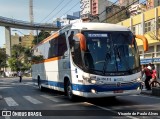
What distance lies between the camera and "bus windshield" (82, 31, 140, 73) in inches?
524

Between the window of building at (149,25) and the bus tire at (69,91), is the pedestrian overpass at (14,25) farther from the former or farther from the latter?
the bus tire at (69,91)

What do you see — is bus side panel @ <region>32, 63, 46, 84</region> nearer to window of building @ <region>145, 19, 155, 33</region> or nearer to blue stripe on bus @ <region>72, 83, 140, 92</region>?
blue stripe on bus @ <region>72, 83, 140, 92</region>

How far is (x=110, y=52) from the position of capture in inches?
535

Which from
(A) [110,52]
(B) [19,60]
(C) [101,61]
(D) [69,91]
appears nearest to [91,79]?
(C) [101,61]

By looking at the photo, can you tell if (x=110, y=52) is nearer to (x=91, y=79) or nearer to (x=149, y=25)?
(x=91, y=79)

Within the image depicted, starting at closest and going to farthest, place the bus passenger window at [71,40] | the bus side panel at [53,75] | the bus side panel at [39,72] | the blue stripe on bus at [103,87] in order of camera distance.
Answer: the blue stripe on bus at [103,87], the bus passenger window at [71,40], the bus side panel at [53,75], the bus side panel at [39,72]

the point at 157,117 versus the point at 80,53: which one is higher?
the point at 80,53

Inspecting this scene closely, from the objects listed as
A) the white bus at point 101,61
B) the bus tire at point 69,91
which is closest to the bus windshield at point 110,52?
the white bus at point 101,61

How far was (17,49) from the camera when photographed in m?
112

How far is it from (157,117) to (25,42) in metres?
172

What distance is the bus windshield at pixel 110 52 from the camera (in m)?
13.3

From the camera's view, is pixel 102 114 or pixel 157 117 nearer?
pixel 157 117

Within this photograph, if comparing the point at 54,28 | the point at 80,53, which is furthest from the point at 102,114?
the point at 54,28

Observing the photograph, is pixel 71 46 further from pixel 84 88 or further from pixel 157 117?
pixel 157 117
